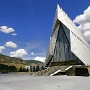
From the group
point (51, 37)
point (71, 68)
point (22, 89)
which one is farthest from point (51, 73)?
point (22, 89)

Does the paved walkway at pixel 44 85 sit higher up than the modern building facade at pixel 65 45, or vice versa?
the modern building facade at pixel 65 45

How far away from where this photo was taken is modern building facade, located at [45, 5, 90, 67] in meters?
34.2

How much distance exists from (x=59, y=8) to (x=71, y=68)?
1793cm

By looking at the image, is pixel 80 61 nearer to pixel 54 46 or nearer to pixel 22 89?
pixel 54 46

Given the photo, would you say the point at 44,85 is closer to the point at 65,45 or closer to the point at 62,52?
the point at 65,45

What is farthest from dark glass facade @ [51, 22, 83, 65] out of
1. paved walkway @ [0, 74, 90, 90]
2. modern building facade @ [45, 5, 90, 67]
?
paved walkway @ [0, 74, 90, 90]

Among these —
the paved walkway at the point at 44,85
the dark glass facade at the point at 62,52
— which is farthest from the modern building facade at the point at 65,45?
the paved walkway at the point at 44,85

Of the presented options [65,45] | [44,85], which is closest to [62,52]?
[65,45]

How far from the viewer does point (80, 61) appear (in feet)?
111

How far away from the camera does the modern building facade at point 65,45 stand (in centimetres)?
3416

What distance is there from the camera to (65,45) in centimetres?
3819

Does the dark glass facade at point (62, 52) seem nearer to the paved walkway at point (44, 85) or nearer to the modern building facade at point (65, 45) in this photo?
the modern building facade at point (65, 45)

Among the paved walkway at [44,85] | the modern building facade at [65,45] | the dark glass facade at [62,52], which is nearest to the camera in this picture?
the paved walkway at [44,85]

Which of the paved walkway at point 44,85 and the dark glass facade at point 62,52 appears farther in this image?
the dark glass facade at point 62,52
